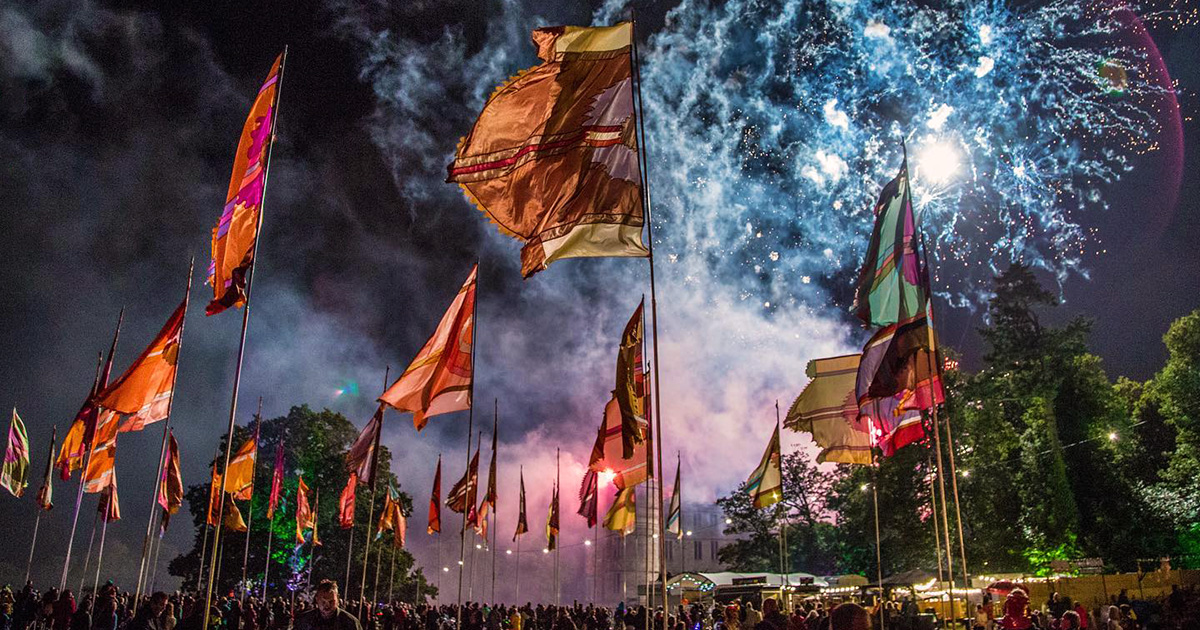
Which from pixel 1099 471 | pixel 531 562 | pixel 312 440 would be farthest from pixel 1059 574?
pixel 531 562

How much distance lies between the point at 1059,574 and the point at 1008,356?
50.2ft

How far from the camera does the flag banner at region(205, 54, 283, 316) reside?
37.8ft

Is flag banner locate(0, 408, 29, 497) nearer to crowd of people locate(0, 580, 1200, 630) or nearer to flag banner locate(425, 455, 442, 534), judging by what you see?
crowd of people locate(0, 580, 1200, 630)

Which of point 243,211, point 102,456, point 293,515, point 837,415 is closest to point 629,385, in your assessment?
point 243,211

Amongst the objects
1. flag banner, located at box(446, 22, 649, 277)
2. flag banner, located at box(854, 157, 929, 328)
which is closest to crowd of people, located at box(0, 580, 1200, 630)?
flag banner, located at box(446, 22, 649, 277)

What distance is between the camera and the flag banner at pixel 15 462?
26.4 metres

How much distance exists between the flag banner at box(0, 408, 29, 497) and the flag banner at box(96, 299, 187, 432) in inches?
582

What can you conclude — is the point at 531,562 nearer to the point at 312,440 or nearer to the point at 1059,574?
the point at 312,440

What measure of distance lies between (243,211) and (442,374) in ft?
14.1

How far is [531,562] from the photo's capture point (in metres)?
84.9

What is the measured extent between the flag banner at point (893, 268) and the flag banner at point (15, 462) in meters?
28.2

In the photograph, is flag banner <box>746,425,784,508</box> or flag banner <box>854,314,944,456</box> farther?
flag banner <box>746,425,784,508</box>

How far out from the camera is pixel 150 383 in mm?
14906

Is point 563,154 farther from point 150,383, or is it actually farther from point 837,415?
point 837,415
